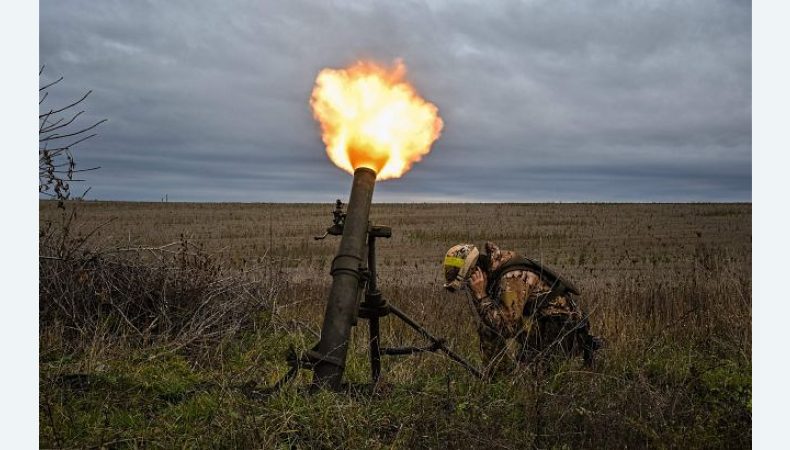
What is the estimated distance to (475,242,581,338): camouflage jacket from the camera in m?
5.95

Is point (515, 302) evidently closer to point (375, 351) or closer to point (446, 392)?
point (446, 392)

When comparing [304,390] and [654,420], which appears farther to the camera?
[304,390]

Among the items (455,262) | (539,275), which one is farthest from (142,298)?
(539,275)

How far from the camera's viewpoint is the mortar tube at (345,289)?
202 inches

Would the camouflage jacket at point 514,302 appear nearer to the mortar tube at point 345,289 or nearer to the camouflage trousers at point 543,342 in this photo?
the camouflage trousers at point 543,342

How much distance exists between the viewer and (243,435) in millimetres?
4477

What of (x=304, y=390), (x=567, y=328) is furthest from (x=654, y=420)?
(x=304, y=390)

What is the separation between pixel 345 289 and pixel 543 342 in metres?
2.30

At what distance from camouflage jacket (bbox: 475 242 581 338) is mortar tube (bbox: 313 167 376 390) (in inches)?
56.7

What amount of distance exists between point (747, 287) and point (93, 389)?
31.8 ft

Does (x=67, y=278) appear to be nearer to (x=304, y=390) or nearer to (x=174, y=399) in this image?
(x=174, y=399)

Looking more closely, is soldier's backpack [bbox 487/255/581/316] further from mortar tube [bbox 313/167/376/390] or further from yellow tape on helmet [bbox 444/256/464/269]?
mortar tube [bbox 313/167/376/390]

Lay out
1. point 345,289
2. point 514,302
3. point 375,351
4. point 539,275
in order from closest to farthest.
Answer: point 345,289 → point 375,351 → point 514,302 → point 539,275

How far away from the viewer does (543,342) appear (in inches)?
247
